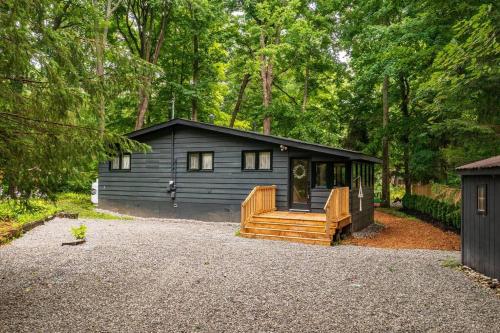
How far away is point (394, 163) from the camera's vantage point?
103 ft

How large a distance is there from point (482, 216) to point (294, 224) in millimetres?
5290

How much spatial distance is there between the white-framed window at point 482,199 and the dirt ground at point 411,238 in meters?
3.49

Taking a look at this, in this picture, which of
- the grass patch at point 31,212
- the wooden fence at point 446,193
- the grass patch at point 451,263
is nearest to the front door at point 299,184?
the wooden fence at point 446,193

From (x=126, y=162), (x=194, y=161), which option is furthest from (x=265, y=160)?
(x=126, y=162)

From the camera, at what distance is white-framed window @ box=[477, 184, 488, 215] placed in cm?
727

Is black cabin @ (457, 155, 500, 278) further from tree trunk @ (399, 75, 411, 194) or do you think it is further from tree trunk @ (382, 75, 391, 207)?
tree trunk @ (382, 75, 391, 207)

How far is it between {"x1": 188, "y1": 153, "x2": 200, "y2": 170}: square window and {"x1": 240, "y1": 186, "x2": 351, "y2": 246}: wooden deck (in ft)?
13.3

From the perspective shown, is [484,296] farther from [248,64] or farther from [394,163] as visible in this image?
[394,163]

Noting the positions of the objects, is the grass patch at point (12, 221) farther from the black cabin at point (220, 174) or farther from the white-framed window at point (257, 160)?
the white-framed window at point (257, 160)

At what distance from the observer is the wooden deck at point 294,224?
35.7ft

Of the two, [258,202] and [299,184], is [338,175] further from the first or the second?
[258,202]

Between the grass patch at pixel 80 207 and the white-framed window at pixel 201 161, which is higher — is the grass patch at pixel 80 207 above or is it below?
below

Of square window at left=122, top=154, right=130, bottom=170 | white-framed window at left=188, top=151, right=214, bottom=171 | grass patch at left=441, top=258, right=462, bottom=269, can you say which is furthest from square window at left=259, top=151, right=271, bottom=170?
grass patch at left=441, top=258, right=462, bottom=269

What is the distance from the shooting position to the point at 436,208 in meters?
15.9
